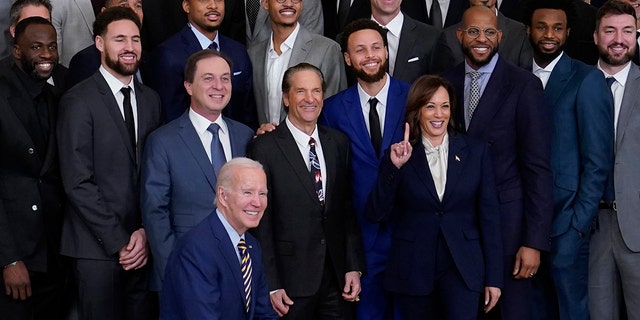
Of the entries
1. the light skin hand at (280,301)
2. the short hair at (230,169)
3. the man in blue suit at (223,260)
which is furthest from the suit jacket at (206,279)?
the light skin hand at (280,301)

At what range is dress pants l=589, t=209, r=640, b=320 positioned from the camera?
5.92 m

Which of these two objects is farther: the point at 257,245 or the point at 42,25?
the point at 42,25

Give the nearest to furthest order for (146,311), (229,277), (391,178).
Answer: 1. (229,277)
2. (391,178)
3. (146,311)

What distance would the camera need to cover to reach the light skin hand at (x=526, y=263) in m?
5.70

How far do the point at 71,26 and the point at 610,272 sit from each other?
3788mm

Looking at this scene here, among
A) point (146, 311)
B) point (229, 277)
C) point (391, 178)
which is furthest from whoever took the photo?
point (146, 311)

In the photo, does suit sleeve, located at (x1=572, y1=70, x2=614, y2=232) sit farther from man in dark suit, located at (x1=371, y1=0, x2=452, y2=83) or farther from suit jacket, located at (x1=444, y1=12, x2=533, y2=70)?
man in dark suit, located at (x1=371, y1=0, x2=452, y2=83)

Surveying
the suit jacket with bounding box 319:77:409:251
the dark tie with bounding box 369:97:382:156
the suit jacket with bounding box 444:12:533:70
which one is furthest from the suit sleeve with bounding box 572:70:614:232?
the dark tie with bounding box 369:97:382:156

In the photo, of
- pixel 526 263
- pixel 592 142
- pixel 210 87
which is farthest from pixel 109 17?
pixel 592 142

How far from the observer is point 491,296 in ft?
18.2

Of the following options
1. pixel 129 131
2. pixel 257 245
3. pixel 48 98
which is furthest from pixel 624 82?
pixel 48 98

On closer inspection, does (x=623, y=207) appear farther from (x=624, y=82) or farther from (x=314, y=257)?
(x=314, y=257)

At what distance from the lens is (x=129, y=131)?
223 inches

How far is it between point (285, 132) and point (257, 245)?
893mm
